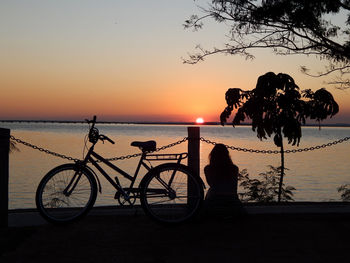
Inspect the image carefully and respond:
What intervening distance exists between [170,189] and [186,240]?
0.84m

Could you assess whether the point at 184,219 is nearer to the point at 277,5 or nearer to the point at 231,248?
the point at 231,248

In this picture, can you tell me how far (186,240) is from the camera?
573 cm

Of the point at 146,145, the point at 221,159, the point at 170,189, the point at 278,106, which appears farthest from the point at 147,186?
the point at 278,106

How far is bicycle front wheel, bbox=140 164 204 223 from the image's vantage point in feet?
20.8

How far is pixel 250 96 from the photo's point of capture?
32.1 ft

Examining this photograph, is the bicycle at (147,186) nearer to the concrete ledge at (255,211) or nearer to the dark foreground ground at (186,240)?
the dark foreground ground at (186,240)

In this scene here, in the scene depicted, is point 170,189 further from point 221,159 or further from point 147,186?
point 221,159

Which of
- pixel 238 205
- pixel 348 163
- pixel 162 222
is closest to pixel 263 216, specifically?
pixel 238 205

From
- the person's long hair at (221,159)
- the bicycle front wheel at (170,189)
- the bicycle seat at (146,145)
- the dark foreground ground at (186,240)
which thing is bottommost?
the dark foreground ground at (186,240)

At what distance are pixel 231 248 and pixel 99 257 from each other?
1.50 meters

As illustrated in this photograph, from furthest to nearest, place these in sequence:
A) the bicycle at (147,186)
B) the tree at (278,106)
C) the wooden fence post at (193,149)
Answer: the tree at (278,106)
the wooden fence post at (193,149)
the bicycle at (147,186)

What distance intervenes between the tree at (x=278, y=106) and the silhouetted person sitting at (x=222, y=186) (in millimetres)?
2851

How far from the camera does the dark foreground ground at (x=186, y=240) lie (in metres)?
5.06

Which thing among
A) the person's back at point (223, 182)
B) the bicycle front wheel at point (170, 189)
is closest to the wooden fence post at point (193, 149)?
the person's back at point (223, 182)
